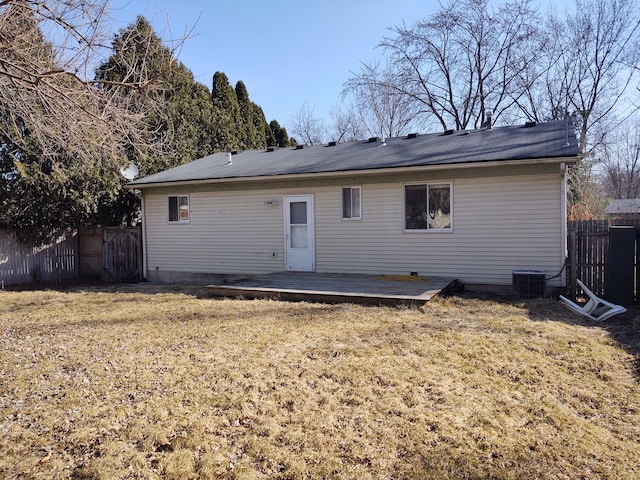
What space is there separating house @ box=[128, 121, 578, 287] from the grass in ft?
8.79

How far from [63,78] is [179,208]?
6.78 meters

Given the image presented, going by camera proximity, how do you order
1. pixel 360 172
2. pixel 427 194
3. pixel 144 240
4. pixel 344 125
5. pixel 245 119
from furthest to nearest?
pixel 344 125 → pixel 245 119 → pixel 144 240 → pixel 360 172 → pixel 427 194

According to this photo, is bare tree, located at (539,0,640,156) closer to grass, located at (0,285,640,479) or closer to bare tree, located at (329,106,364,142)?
bare tree, located at (329,106,364,142)

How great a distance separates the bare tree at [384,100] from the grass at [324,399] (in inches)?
781

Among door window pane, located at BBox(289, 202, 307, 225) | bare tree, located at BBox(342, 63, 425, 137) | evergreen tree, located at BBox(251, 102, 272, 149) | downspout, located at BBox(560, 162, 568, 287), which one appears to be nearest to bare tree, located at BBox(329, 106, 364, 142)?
bare tree, located at BBox(342, 63, 425, 137)

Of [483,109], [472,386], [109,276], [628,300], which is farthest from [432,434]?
[483,109]

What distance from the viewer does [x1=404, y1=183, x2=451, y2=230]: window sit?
9.23m

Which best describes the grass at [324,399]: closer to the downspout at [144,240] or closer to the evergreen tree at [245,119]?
the downspout at [144,240]

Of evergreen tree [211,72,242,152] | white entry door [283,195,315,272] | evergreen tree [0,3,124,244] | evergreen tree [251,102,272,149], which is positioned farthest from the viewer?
evergreen tree [251,102,272,149]

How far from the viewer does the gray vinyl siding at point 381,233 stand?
8.52 meters

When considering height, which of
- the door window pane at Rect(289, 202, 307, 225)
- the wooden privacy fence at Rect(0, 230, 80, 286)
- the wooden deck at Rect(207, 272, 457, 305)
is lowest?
the wooden deck at Rect(207, 272, 457, 305)

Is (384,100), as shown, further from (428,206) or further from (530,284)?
(530,284)

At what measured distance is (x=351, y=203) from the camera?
33.1 feet

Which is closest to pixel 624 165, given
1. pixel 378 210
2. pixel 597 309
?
pixel 378 210
